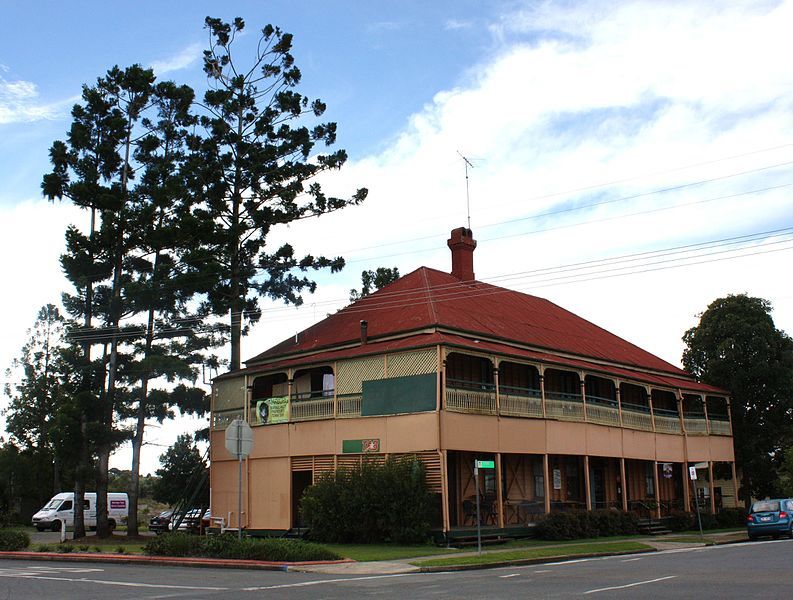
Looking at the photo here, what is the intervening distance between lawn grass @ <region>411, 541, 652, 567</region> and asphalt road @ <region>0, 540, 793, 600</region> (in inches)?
41.3

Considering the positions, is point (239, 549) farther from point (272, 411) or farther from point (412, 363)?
point (272, 411)

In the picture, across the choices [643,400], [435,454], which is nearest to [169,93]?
[435,454]

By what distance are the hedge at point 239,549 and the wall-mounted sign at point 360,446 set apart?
7.15 metres

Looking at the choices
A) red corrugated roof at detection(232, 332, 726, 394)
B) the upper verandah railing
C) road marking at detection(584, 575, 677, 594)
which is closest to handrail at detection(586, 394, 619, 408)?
the upper verandah railing

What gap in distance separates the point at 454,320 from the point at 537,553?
405 inches

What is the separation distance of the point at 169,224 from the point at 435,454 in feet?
49.6

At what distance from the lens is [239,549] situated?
2058cm

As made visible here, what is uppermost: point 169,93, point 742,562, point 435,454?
point 169,93

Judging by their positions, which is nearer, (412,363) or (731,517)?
(412,363)

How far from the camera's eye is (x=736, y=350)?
42812 millimetres

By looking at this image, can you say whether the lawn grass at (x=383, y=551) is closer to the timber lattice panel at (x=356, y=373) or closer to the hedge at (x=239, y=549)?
the hedge at (x=239, y=549)

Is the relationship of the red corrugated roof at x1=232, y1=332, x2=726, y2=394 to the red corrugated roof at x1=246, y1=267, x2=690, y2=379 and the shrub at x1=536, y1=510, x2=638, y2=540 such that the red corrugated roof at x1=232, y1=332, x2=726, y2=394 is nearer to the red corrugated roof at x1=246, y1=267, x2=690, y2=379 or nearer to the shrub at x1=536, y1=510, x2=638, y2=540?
the red corrugated roof at x1=246, y1=267, x2=690, y2=379

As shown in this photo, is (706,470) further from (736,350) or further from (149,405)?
(149,405)

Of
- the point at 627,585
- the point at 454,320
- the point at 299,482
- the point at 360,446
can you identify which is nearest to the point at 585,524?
the point at 360,446
